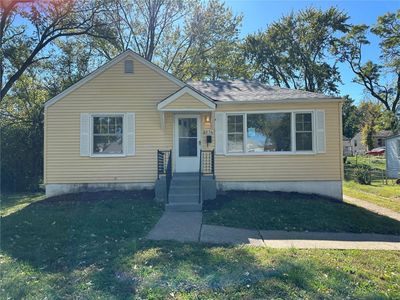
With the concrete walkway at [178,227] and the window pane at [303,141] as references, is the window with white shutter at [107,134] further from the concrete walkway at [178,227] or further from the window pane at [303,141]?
the window pane at [303,141]

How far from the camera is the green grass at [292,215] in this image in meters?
7.75

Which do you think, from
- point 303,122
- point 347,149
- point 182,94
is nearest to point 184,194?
point 182,94

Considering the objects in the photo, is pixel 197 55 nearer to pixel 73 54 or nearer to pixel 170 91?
pixel 73 54

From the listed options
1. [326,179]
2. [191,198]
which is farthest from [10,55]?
[326,179]

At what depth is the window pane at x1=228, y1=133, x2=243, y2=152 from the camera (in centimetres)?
1146

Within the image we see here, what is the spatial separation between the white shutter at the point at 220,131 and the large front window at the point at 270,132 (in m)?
0.22

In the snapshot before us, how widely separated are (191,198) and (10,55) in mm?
13842

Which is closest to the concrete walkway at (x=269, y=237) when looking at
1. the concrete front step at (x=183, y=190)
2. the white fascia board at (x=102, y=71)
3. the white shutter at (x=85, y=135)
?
the concrete front step at (x=183, y=190)

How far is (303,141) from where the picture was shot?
11.4 m

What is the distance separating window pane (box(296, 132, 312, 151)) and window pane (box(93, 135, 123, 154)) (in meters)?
6.29

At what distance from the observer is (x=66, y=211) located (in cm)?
893

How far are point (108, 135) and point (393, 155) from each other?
67.8ft

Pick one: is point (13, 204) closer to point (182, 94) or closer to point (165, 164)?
point (165, 164)

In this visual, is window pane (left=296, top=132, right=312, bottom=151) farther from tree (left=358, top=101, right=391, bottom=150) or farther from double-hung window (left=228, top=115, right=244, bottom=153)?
tree (left=358, top=101, right=391, bottom=150)
